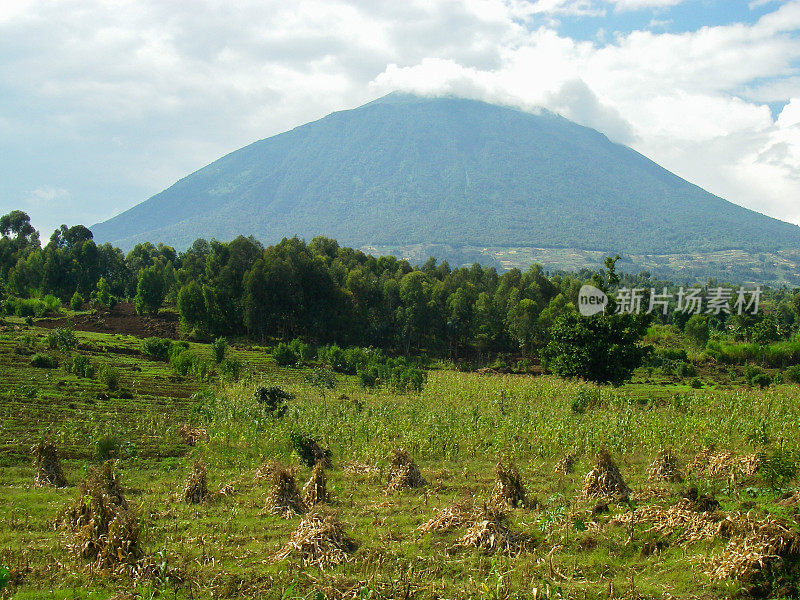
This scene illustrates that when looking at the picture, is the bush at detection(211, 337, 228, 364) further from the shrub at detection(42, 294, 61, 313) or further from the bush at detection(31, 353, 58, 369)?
the shrub at detection(42, 294, 61, 313)

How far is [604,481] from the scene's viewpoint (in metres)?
8.02

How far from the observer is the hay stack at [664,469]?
891 cm

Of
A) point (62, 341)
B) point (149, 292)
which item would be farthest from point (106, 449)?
point (149, 292)

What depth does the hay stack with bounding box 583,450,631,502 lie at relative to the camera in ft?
26.2

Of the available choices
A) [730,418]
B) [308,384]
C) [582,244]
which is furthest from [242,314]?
[582,244]

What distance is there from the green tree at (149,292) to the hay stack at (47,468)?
3449 centimetres

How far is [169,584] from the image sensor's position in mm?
5457

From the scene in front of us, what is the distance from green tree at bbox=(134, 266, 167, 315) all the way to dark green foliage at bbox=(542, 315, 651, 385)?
30815 millimetres

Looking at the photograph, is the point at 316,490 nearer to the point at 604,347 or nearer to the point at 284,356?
the point at 604,347

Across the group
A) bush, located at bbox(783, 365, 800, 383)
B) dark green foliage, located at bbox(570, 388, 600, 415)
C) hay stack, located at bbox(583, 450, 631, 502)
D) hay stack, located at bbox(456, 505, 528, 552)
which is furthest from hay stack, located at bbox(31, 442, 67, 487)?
bush, located at bbox(783, 365, 800, 383)

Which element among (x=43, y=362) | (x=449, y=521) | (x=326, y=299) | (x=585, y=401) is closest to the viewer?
(x=449, y=521)

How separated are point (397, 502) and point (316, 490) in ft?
4.04

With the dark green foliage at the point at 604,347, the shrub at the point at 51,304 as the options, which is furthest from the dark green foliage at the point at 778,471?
the shrub at the point at 51,304

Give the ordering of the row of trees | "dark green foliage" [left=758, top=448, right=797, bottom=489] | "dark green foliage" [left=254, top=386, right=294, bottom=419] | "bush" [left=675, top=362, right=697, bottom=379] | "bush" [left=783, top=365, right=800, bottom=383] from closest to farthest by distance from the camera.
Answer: "dark green foliage" [left=758, top=448, right=797, bottom=489] < "dark green foliage" [left=254, top=386, right=294, bottom=419] < "bush" [left=783, top=365, right=800, bottom=383] < "bush" [left=675, top=362, right=697, bottom=379] < the row of trees
